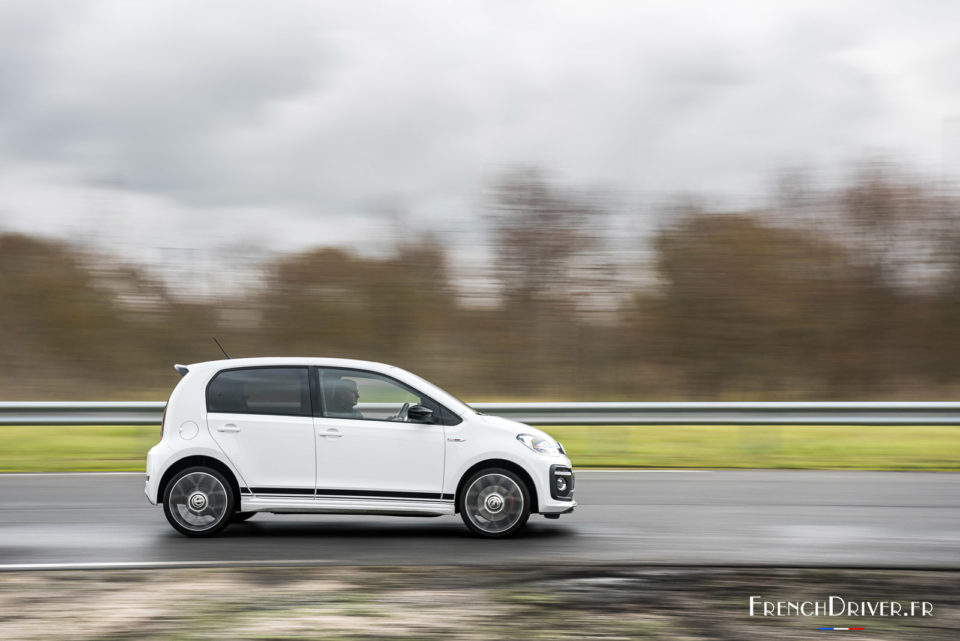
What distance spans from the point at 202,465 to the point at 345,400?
1323mm

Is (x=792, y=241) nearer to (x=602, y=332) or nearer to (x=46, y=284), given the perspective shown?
(x=602, y=332)

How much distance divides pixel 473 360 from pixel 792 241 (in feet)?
25.5

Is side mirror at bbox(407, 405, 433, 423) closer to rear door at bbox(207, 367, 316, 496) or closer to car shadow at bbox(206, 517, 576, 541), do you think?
rear door at bbox(207, 367, 316, 496)

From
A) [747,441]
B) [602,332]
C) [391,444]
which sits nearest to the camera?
[391,444]

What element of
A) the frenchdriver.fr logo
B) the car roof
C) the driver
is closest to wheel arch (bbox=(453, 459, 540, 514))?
the driver

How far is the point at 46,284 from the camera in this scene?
22953 millimetres

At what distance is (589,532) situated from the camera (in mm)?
8414

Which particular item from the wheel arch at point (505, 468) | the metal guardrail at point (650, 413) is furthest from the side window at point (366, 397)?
the metal guardrail at point (650, 413)

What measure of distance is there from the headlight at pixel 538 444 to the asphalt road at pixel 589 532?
2.35 ft

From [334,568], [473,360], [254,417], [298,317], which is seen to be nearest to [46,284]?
[298,317]

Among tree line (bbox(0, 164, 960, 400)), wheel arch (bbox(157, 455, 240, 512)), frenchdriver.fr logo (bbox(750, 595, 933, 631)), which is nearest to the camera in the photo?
frenchdriver.fr logo (bbox(750, 595, 933, 631))

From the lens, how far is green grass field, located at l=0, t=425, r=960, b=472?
1362 centimetres

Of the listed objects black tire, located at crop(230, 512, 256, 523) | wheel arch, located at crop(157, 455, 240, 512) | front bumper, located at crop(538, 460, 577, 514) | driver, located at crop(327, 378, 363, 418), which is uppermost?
driver, located at crop(327, 378, 363, 418)

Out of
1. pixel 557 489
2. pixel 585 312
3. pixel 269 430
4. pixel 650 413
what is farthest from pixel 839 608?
pixel 585 312
